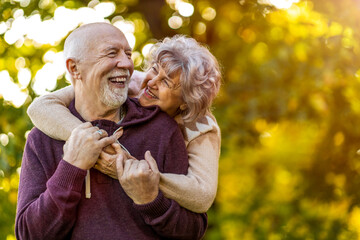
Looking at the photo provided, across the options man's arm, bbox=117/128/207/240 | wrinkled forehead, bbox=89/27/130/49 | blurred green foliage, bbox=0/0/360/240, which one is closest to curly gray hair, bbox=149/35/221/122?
wrinkled forehead, bbox=89/27/130/49

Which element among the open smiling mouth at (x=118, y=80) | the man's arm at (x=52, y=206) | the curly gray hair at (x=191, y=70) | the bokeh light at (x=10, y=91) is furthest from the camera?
the bokeh light at (x=10, y=91)

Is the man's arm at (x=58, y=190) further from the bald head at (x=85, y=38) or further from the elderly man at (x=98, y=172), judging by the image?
the bald head at (x=85, y=38)

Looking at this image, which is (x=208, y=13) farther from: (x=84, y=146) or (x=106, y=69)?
(x=84, y=146)

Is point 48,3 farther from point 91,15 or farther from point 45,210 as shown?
point 45,210

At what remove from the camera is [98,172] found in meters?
2.58

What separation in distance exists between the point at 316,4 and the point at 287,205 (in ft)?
6.48

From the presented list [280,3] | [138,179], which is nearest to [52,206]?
[138,179]

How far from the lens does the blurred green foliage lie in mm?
5270

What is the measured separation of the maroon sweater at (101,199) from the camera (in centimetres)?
242

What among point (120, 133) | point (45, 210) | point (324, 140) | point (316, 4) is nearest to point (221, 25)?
point (316, 4)

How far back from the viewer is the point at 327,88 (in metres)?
5.40

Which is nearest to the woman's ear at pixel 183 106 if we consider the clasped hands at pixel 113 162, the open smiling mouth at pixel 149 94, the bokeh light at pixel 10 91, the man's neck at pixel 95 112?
the open smiling mouth at pixel 149 94

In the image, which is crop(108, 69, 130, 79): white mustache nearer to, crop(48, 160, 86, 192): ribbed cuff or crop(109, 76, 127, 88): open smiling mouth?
crop(109, 76, 127, 88): open smiling mouth

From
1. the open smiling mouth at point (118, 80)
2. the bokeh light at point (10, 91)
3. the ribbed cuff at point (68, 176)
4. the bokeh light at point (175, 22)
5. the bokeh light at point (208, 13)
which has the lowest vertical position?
the bokeh light at point (10, 91)
